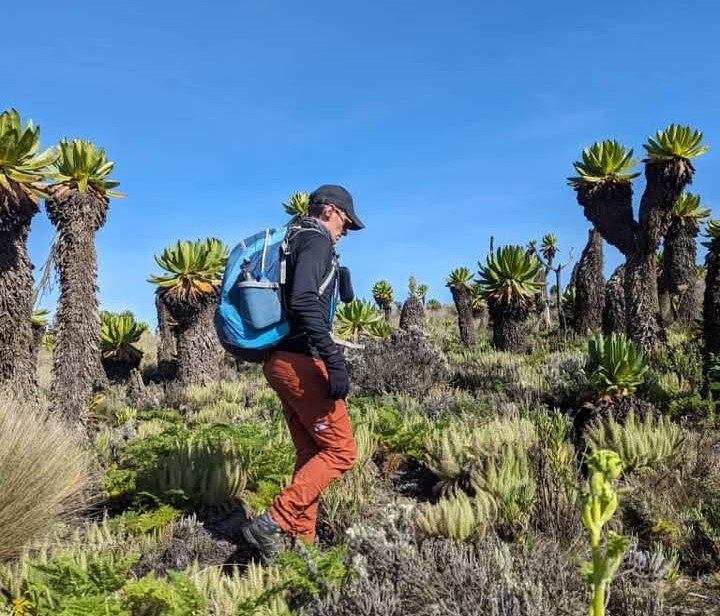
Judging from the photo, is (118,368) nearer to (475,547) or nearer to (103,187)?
(103,187)

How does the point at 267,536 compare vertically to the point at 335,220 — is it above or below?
below

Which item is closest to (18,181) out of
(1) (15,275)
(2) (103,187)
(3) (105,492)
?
(1) (15,275)

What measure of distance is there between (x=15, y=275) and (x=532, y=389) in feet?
21.4

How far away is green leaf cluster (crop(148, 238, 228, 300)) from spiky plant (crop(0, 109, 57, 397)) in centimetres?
614

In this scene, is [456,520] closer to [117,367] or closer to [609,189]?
[609,189]

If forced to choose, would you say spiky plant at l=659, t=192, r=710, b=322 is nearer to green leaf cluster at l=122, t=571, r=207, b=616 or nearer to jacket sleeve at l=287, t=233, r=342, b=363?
jacket sleeve at l=287, t=233, r=342, b=363

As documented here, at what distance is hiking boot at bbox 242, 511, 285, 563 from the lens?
388 cm

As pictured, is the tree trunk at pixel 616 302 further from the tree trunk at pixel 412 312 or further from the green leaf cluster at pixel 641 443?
the green leaf cluster at pixel 641 443

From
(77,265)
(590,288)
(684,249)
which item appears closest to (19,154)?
(77,265)

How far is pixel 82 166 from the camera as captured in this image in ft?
31.6

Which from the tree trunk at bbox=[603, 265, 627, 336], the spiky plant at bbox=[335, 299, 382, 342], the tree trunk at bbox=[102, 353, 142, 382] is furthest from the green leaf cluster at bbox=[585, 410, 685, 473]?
the tree trunk at bbox=[102, 353, 142, 382]

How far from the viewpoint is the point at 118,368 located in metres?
17.6

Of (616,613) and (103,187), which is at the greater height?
(103,187)

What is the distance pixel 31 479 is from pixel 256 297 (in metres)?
1.90
